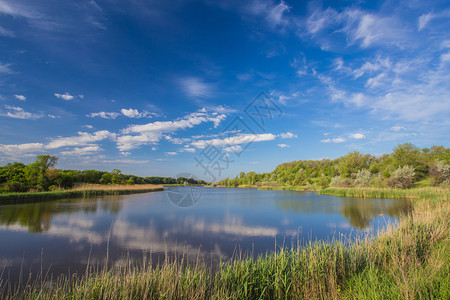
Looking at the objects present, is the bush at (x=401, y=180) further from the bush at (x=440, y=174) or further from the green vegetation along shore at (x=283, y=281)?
the green vegetation along shore at (x=283, y=281)

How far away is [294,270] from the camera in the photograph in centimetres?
407

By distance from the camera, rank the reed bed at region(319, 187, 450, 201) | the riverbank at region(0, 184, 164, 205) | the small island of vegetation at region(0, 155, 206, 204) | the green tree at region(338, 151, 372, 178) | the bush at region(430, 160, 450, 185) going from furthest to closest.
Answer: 1. the green tree at region(338, 151, 372, 178)
2. the bush at region(430, 160, 450, 185)
3. the reed bed at region(319, 187, 450, 201)
4. the small island of vegetation at region(0, 155, 206, 204)
5. the riverbank at region(0, 184, 164, 205)

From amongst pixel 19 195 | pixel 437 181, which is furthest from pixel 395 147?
pixel 19 195

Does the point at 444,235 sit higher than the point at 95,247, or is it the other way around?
the point at 444,235

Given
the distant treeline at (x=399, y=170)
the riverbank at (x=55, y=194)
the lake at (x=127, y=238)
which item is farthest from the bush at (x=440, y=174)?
the riverbank at (x=55, y=194)

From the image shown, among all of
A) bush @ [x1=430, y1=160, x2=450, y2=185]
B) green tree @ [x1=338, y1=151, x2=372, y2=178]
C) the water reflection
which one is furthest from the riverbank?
green tree @ [x1=338, y1=151, x2=372, y2=178]

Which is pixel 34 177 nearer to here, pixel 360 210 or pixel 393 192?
pixel 360 210

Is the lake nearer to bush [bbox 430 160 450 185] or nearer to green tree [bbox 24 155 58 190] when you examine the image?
green tree [bbox 24 155 58 190]

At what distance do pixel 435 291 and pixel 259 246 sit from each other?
5078mm

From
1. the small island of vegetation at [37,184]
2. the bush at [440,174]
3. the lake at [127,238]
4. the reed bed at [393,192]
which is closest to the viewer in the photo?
the lake at [127,238]

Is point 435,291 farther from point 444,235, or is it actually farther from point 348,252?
point 444,235

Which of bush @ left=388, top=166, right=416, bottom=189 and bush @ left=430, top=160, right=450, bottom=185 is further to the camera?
bush @ left=388, top=166, right=416, bottom=189

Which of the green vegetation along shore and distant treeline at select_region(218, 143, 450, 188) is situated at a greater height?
distant treeline at select_region(218, 143, 450, 188)

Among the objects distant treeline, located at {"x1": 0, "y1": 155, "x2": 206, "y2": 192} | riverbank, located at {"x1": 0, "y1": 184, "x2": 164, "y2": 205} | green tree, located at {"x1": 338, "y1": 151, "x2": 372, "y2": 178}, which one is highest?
green tree, located at {"x1": 338, "y1": 151, "x2": 372, "y2": 178}
